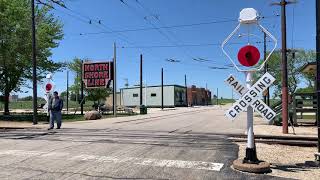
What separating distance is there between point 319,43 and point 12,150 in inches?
319

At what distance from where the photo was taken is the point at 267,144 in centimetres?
1338

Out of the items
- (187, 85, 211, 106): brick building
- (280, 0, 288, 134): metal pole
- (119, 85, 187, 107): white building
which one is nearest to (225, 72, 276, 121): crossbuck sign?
(280, 0, 288, 134): metal pole

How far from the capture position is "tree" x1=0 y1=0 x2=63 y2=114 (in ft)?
104

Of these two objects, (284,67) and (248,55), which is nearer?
(248,55)

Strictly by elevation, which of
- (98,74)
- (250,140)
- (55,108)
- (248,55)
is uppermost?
(98,74)

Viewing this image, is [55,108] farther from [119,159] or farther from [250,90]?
[250,90]

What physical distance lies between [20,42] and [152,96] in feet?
199

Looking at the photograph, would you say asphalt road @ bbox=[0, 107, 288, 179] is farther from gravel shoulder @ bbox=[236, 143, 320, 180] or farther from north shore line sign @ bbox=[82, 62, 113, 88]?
north shore line sign @ bbox=[82, 62, 113, 88]

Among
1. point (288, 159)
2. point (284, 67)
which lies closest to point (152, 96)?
point (284, 67)

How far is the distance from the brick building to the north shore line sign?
67.3m

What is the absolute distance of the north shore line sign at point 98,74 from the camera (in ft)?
128

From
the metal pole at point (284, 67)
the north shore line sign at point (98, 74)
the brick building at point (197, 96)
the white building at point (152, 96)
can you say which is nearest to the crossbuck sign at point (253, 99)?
the metal pole at point (284, 67)

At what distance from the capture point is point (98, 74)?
3941cm

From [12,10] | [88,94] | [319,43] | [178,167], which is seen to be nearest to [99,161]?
[178,167]
